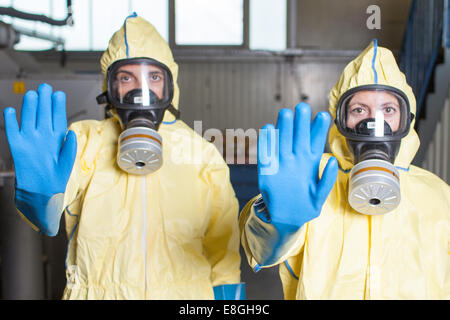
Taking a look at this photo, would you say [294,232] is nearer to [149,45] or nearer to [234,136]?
[234,136]

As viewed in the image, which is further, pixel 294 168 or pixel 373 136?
pixel 373 136

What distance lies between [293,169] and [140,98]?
0.52 m

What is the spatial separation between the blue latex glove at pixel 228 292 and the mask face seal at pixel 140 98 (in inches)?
15.7

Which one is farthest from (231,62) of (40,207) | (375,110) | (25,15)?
(40,207)

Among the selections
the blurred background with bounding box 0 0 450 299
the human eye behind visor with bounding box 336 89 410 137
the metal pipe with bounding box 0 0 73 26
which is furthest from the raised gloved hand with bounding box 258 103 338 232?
the metal pipe with bounding box 0 0 73 26

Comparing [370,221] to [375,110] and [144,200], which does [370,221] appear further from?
[144,200]

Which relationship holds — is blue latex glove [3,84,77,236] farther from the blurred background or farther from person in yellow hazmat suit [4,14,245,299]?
the blurred background

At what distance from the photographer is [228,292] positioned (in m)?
1.14

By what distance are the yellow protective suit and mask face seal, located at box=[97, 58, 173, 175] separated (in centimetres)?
6

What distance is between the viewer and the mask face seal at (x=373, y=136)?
792 mm

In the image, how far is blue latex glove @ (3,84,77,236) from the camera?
750mm

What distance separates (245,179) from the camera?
157 cm

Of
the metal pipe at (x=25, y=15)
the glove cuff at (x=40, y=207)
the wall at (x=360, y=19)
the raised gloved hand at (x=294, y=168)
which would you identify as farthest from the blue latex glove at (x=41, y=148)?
the metal pipe at (x=25, y=15)

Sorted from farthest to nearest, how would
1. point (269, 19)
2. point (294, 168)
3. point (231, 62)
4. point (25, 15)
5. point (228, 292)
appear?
1. point (231, 62)
2. point (269, 19)
3. point (25, 15)
4. point (228, 292)
5. point (294, 168)
